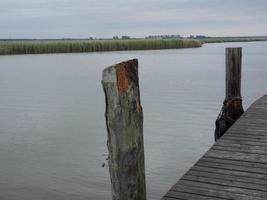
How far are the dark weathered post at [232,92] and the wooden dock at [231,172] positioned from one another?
1.52 meters

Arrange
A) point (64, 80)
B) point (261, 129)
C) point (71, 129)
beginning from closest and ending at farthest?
1. point (261, 129)
2. point (71, 129)
3. point (64, 80)

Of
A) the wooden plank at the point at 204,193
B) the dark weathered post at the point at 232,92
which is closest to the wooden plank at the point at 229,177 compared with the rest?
the wooden plank at the point at 204,193

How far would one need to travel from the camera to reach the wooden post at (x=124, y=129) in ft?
11.7

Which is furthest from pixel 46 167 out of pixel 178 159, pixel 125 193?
pixel 125 193

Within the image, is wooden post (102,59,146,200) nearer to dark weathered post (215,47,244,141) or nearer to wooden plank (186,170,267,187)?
wooden plank (186,170,267,187)

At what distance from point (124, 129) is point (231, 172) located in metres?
1.90

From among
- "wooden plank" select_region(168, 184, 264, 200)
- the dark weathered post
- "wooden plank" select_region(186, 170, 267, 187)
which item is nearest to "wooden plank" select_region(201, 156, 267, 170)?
"wooden plank" select_region(186, 170, 267, 187)

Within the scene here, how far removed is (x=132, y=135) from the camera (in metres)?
3.77

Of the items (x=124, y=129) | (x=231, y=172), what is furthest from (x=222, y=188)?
(x=124, y=129)

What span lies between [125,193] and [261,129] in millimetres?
3961

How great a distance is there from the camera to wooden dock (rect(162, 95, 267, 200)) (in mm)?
4496

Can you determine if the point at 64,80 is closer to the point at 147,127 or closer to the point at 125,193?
the point at 147,127

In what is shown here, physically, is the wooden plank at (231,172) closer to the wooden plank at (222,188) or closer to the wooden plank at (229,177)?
the wooden plank at (229,177)

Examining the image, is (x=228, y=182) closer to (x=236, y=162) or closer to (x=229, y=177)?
(x=229, y=177)
